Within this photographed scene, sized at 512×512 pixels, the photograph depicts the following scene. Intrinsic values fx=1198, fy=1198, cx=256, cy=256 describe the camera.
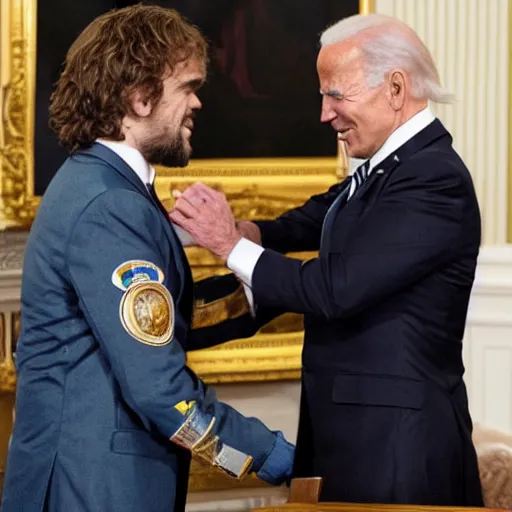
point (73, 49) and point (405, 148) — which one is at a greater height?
point (73, 49)

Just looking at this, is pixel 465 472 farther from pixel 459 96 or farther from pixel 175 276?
pixel 459 96

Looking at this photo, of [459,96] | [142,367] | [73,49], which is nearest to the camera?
[142,367]

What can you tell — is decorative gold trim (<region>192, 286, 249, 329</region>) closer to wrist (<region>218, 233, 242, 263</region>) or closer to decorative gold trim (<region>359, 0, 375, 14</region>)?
wrist (<region>218, 233, 242, 263</region>)

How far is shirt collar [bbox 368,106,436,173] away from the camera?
8.33 ft

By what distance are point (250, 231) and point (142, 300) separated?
0.80 meters

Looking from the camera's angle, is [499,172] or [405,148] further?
[499,172]

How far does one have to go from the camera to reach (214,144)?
13.9 ft

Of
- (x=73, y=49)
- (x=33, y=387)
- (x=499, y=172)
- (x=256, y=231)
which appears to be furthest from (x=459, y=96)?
(x=33, y=387)

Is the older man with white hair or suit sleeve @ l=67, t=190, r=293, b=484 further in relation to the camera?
the older man with white hair

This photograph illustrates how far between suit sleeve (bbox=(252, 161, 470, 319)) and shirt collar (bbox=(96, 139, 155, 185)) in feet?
1.17

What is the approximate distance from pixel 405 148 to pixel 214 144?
1788mm

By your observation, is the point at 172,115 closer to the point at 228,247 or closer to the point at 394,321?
the point at 228,247

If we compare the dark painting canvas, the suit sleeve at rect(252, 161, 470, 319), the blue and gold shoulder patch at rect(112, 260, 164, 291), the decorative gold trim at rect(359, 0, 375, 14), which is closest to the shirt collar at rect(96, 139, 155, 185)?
the blue and gold shoulder patch at rect(112, 260, 164, 291)

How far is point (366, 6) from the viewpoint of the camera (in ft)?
14.4
